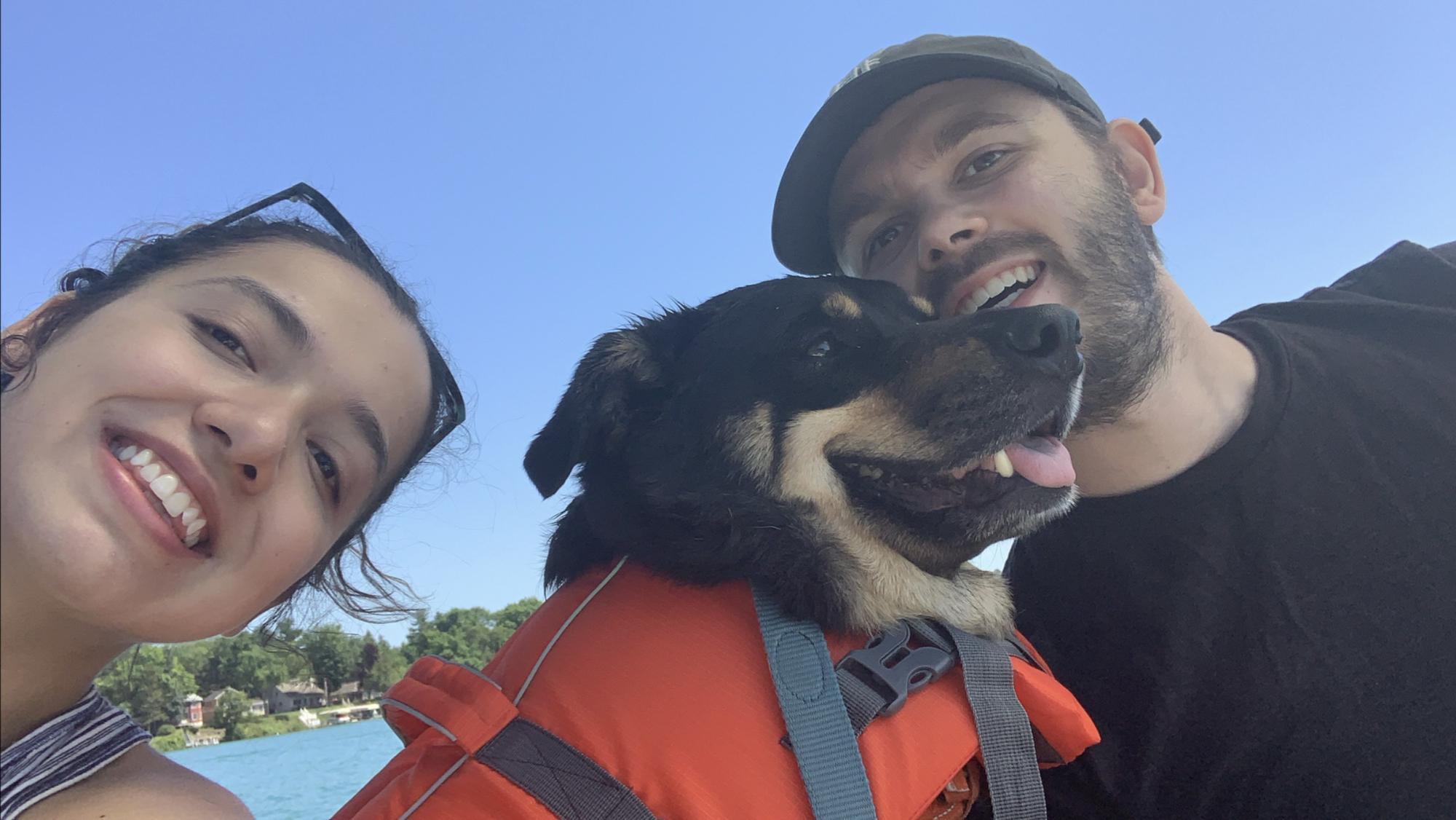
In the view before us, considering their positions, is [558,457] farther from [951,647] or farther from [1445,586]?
[1445,586]

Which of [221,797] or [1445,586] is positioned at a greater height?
[221,797]

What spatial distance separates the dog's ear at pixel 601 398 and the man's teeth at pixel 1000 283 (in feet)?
3.28

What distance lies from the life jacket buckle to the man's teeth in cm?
122

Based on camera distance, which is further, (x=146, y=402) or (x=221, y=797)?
(x=221, y=797)

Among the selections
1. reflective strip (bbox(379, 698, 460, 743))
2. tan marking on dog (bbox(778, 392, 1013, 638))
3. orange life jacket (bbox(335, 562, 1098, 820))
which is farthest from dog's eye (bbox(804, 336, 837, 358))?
reflective strip (bbox(379, 698, 460, 743))

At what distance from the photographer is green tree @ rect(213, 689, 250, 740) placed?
4.72 m

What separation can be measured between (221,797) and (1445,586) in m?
3.15

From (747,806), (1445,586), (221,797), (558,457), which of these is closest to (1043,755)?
(747,806)

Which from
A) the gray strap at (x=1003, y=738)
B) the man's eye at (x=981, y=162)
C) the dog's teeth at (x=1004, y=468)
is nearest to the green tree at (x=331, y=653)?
the gray strap at (x=1003, y=738)

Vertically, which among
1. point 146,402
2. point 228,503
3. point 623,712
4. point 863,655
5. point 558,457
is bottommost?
point 863,655

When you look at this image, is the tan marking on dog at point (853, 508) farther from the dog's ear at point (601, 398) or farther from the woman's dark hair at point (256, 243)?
the woman's dark hair at point (256, 243)

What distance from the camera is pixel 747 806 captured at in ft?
5.41

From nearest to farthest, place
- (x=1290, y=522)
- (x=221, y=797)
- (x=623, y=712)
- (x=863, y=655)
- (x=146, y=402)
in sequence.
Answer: (x=146, y=402) < (x=221, y=797) < (x=623, y=712) < (x=863, y=655) < (x=1290, y=522)

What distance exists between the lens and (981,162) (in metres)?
2.86
